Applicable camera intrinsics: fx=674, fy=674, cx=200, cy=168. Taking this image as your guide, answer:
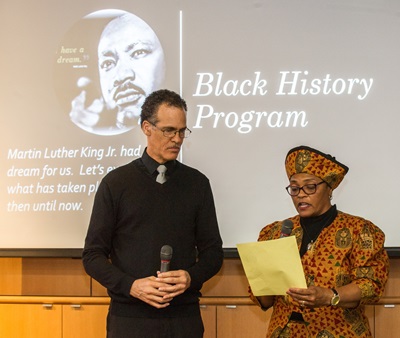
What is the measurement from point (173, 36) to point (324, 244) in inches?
72.6

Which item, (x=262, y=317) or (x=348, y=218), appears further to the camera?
(x=262, y=317)

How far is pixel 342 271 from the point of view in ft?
8.35

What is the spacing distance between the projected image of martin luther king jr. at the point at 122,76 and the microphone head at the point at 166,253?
161 centimetres

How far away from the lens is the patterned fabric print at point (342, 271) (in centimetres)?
253

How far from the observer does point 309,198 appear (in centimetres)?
260

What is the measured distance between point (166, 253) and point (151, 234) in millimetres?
181

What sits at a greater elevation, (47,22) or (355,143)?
(47,22)

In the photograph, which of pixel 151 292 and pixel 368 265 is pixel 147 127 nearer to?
pixel 151 292

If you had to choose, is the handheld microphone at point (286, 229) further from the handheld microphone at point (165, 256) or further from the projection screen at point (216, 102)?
the projection screen at point (216, 102)

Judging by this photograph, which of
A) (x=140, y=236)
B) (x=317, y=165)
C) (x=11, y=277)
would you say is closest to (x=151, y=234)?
(x=140, y=236)

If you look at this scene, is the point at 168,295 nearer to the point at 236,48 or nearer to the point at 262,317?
the point at 262,317

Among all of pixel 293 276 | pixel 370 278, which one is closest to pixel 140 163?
pixel 293 276

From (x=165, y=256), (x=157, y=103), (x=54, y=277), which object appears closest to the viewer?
(x=165, y=256)

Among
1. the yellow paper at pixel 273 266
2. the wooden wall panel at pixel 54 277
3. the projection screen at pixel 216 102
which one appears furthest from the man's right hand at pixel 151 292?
the wooden wall panel at pixel 54 277
